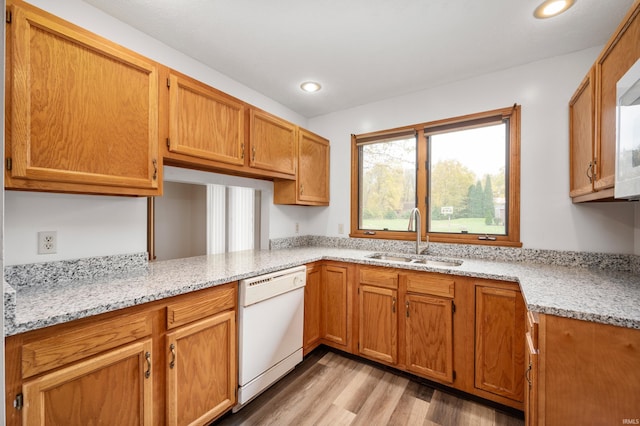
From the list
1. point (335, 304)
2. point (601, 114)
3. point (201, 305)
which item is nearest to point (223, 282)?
point (201, 305)

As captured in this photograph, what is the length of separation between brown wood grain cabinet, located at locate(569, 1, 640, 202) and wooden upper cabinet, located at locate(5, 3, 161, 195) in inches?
93.3

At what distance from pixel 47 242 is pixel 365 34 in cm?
225

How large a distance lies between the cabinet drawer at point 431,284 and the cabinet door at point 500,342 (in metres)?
0.18

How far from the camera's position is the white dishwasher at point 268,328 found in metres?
1.73

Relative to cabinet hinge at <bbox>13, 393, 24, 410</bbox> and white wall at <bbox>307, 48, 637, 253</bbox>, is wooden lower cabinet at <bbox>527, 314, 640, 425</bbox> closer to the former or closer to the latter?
white wall at <bbox>307, 48, 637, 253</bbox>

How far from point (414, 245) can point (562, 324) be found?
150cm

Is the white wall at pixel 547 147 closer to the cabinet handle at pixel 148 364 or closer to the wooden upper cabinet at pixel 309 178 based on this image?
the wooden upper cabinet at pixel 309 178

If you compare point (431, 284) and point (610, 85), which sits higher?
point (610, 85)

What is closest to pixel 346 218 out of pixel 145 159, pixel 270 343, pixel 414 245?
pixel 414 245

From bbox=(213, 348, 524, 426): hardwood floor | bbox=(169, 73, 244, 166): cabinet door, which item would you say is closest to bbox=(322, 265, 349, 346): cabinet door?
bbox=(213, 348, 524, 426): hardwood floor

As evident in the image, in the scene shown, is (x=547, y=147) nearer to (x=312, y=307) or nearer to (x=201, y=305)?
(x=312, y=307)

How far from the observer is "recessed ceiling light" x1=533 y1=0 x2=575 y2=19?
1.54 m

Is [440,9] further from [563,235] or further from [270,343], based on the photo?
[270,343]

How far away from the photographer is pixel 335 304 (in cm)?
248
